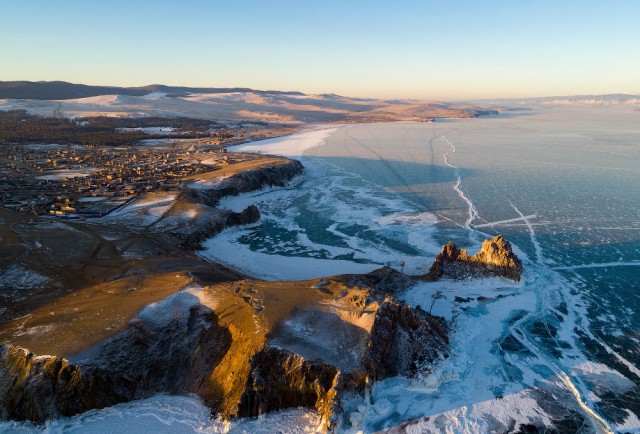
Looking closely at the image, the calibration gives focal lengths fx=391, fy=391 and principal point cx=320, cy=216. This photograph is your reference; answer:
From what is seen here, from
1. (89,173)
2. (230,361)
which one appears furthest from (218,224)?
(89,173)

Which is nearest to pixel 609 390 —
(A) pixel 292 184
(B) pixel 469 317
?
(B) pixel 469 317

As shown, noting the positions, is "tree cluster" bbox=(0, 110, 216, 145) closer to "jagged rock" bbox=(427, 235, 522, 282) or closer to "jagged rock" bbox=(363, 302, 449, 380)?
"jagged rock" bbox=(427, 235, 522, 282)

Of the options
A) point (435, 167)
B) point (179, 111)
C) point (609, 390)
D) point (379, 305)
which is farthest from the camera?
point (179, 111)

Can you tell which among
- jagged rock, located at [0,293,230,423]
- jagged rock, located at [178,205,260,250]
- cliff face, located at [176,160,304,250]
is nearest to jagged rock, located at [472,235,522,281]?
jagged rock, located at [0,293,230,423]

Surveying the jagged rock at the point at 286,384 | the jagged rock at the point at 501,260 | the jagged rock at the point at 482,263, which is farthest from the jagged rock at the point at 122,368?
the jagged rock at the point at 501,260

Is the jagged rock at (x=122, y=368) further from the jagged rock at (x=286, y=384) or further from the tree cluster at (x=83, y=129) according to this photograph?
the tree cluster at (x=83, y=129)

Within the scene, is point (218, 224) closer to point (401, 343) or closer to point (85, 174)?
point (401, 343)

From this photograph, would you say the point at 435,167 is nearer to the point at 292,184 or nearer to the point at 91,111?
the point at 292,184
